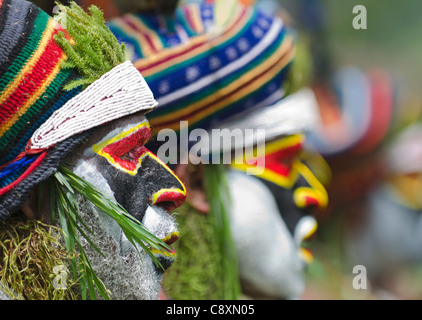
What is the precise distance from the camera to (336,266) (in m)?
3.49

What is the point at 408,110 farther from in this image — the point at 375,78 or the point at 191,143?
the point at 191,143

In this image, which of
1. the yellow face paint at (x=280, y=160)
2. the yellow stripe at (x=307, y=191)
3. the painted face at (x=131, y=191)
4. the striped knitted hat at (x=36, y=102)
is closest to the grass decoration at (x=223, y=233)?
the yellow face paint at (x=280, y=160)

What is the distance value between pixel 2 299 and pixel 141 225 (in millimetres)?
269

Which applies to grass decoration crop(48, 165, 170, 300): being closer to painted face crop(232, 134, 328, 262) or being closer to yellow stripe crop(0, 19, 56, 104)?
yellow stripe crop(0, 19, 56, 104)

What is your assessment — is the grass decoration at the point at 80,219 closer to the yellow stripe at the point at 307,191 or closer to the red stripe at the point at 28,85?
the red stripe at the point at 28,85

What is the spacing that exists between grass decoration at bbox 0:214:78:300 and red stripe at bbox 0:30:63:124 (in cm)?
20

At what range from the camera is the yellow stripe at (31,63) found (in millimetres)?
1088

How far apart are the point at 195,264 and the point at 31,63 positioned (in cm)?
86

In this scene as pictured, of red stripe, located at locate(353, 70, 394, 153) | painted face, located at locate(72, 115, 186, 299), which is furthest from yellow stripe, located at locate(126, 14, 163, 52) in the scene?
red stripe, located at locate(353, 70, 394, 153)

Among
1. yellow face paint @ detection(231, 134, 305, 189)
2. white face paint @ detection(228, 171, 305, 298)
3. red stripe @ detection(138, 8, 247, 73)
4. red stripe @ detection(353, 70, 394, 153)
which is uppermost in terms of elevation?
red stripe @ detection(138, 8, 247, 73)

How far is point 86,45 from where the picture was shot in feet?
3.85

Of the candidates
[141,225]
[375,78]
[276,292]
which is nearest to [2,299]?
[141,225]

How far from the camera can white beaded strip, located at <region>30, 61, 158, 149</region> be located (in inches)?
43.9

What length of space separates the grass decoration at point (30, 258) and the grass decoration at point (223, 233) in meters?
0.72
